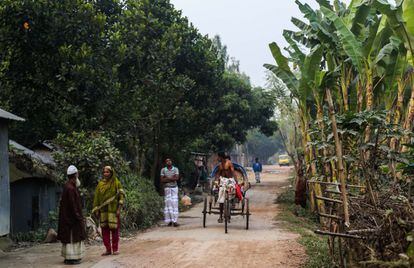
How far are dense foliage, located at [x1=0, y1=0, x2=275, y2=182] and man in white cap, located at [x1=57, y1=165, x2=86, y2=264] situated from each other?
4620 millimetres

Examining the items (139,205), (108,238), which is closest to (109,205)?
(108,238)

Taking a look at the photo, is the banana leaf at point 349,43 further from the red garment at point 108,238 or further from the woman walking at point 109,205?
the red garment at point 108,238

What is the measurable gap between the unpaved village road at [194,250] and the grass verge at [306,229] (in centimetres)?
24

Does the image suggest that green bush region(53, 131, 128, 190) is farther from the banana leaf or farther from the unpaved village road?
the banana leaf

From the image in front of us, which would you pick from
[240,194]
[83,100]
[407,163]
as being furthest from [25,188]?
[407,163]

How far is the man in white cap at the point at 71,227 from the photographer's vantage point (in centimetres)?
869

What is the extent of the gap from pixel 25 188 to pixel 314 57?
7664 millimetres

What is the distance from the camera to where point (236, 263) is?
8492 millimetres

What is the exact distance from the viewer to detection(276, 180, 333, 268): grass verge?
27.3 feet

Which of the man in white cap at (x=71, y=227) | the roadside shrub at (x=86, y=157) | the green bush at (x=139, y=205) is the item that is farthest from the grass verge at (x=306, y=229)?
the roadside shrub at (x=86, y=157)

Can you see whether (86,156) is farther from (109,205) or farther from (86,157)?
(109,205)

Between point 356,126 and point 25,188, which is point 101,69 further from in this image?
point 356,126

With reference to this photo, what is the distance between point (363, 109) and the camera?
39.7ft

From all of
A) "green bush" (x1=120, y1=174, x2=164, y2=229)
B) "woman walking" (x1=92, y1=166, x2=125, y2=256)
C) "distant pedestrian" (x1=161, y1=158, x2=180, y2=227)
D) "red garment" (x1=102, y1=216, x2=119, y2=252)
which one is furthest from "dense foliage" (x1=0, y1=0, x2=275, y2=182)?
"red garment" (x1=102, y1=216, x2=119, y2=252)
